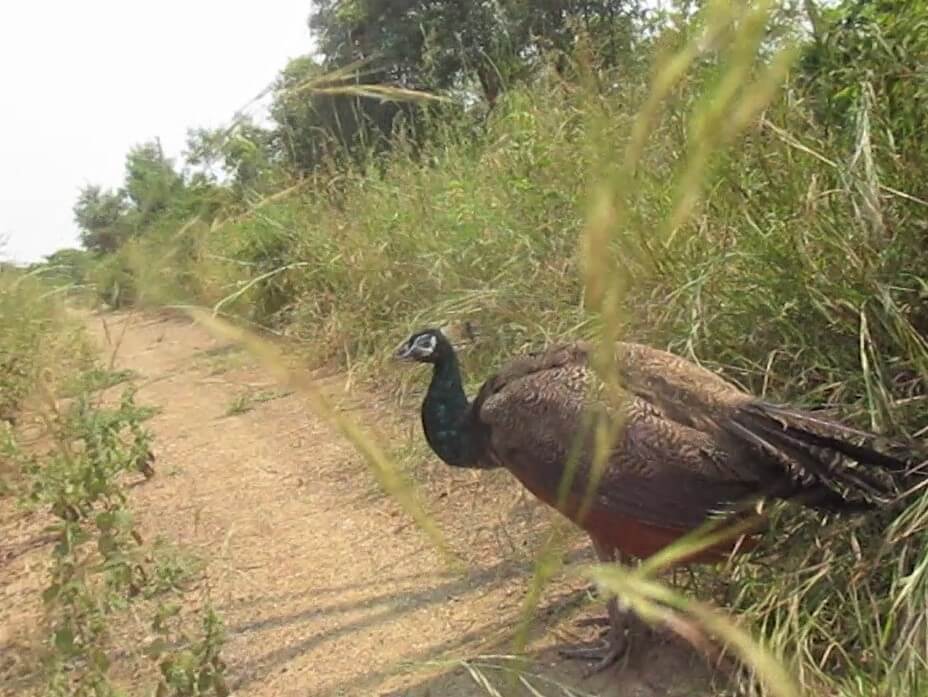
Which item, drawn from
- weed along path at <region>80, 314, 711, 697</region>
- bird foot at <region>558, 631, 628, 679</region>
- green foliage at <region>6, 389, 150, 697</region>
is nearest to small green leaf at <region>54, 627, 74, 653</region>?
green foliage at <region>6, 389, 150, 697</region>

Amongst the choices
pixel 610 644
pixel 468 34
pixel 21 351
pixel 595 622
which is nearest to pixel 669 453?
pixel 610 644

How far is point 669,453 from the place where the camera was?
2.23 metres

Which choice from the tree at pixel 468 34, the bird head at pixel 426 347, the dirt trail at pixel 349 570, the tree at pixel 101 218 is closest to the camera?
the tree at pixel 101 218

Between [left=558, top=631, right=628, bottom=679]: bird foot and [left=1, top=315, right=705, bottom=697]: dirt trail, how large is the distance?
0.03 meters

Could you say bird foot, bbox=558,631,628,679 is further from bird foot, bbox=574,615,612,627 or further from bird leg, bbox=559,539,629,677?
bird foot, bbox=574,615,612,627

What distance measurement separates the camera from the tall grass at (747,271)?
755mm

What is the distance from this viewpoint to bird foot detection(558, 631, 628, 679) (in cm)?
243

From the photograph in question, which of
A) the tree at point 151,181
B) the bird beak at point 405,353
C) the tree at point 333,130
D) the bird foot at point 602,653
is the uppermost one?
the tree at point 333,130

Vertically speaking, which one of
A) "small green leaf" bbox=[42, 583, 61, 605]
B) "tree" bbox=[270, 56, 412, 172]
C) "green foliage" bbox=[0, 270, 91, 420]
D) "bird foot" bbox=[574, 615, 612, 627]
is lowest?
"bird foot" bbox=[574, 615, 612, 627]

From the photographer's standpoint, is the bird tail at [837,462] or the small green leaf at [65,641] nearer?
the bird tail at [837,462]

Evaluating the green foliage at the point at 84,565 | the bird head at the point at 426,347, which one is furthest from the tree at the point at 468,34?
the green foliage at the point at 84,565

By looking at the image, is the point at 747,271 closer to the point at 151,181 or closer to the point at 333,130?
the point at 151,181

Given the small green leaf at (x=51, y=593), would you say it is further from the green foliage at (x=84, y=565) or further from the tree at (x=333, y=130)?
the tree at (x=333, y=130)

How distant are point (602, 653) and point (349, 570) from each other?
43.8 inches
